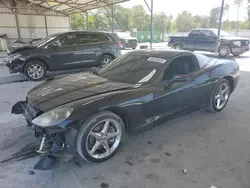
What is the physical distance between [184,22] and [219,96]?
67.1 meters

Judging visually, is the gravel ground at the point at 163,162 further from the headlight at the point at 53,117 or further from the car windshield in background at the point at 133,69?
the car windshield in background at the point at 133,69

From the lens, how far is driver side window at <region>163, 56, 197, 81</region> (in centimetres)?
304

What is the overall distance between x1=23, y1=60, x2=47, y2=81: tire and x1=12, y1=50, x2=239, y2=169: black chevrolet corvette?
13.0 feet

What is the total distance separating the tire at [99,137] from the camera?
7.35 feet

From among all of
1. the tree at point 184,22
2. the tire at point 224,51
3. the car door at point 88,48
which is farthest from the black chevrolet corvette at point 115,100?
the tree at point 184,22

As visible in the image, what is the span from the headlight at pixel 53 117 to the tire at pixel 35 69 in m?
4.93

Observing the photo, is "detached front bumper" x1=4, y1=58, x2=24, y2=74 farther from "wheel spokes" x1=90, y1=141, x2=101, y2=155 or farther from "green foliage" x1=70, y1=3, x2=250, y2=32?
"green foliage" x1=70, y1=3, x2=250, y2=32

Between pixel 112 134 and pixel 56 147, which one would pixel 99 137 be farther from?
pixel 56 147

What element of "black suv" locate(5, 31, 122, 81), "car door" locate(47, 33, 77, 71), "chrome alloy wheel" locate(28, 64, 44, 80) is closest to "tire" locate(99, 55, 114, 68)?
"black suv" locate(5, 31, 122, 81)

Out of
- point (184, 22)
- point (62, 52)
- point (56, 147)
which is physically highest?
point (184, 22)

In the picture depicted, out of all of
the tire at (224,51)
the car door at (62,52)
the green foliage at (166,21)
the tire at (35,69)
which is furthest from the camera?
the green foliage at (166,21)

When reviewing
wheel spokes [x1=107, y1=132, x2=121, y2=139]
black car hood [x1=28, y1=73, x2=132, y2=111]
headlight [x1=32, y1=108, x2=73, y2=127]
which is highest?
black car hood [x1=28, y1=73, x2=132, y2=111]

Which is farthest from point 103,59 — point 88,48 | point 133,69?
point 133,69

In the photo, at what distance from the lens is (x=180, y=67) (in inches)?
131
